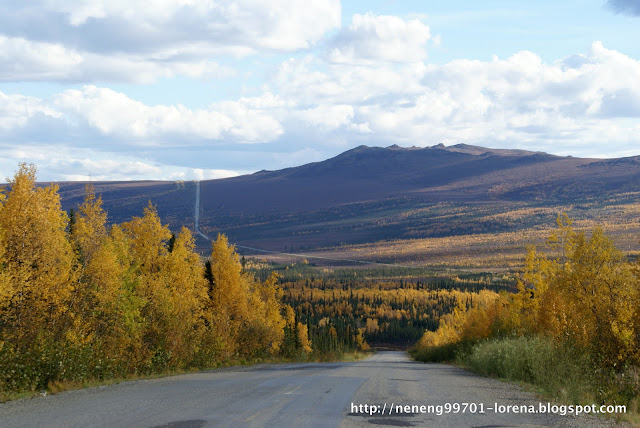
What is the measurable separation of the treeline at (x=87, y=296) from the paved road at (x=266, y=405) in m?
3.72

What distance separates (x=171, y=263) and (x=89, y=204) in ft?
25.8

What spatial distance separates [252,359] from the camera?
57656mm

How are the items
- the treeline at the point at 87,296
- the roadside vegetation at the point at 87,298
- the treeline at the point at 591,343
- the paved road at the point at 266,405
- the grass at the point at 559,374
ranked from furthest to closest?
the treeline at the point at 87,296, the roadside vegetation at the point at 87,298, the treeline at the point at 591,343, the grass at the point at 559,374, the paved road at the point at 266,405

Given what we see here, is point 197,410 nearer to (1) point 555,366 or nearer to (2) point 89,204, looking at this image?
(1) point 555,366

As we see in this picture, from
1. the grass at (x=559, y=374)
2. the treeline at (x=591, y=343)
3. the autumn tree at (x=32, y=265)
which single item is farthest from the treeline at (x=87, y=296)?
the treeline at (x=591, y=343)

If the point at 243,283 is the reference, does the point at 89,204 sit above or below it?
above

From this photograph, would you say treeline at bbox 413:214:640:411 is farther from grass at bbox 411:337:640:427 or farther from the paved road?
the paved road

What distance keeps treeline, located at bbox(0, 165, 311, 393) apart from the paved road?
12.2ft

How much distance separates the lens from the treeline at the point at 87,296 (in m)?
25.1

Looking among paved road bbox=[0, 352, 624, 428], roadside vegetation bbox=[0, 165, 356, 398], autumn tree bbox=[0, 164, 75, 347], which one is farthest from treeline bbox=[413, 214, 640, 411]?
autumn tree bbox=[0, 164, 75, 347]

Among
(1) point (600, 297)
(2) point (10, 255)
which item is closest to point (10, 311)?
(2) point (10, 255)

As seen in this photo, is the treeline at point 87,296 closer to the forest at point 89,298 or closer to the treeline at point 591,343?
the forest at point 89,298

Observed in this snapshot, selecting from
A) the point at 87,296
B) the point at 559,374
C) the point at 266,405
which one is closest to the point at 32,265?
the point at 87,296

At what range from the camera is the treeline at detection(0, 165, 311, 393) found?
82.4 ft
